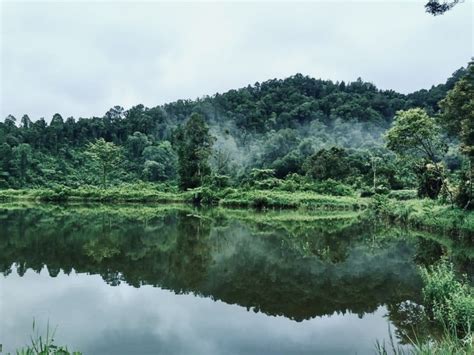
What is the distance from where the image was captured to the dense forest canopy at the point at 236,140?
46.3 m

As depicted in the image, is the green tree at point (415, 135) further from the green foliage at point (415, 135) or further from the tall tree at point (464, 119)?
the tall tree at point (464, 119)

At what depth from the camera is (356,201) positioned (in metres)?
35.8

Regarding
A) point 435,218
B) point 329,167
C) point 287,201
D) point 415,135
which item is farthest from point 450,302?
point 329,167

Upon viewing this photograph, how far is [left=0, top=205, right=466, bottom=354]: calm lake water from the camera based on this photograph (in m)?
6.46

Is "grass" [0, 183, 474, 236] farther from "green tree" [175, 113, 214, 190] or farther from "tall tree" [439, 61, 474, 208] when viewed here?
"green tree" [175, 113, 214, 190]

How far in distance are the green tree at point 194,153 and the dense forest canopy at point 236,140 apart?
0.10 m

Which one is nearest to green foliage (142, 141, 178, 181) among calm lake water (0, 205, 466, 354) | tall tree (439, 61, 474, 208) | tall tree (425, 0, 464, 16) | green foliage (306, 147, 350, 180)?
green foliage (306, 147, 350, 180)

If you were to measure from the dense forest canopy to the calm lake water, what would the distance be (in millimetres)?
23650

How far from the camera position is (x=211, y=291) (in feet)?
30.1

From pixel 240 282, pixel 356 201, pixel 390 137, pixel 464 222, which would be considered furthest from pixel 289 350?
pixel 356 201

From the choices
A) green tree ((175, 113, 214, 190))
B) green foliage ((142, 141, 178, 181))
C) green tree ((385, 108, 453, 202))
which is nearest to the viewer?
green tree ((385, 108, 453, 202))

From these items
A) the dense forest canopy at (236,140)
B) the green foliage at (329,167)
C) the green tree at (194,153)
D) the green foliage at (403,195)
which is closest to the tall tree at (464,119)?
the dense forest canopy at (236,140)

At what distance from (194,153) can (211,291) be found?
121 ft

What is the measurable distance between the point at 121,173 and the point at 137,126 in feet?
52.3
